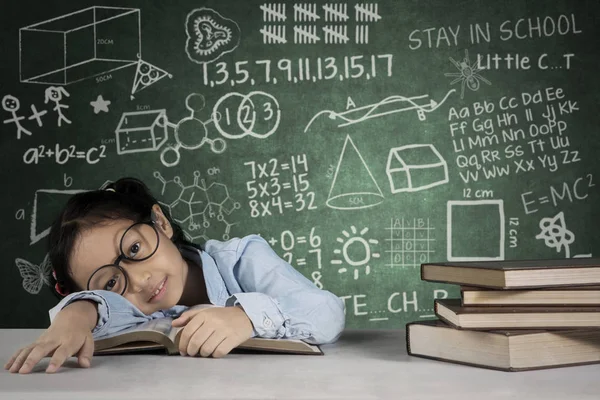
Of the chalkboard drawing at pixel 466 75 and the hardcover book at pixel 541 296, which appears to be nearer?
the hardcover book at pixel 541 296

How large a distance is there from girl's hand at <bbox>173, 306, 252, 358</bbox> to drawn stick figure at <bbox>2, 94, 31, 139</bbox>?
246cm

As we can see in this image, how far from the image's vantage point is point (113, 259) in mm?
1246

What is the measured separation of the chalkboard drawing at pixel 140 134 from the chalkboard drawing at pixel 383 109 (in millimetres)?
636

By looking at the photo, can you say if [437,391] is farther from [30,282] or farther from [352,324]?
[30,282]

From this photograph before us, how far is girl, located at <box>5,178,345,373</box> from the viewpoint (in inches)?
40.5

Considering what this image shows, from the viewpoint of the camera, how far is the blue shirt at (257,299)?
1.13 m

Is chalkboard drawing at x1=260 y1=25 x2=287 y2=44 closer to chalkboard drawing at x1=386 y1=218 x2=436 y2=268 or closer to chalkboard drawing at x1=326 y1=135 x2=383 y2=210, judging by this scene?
chalkboard drawing at x1=326 y1=135 x2=383 y2=210

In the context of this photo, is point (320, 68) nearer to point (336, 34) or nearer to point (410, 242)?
point (336, 34)

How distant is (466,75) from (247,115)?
3.19 ft

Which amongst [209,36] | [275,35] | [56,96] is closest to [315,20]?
[275,35]

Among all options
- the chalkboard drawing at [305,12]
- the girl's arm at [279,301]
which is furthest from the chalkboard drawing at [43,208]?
the girl's arm at [279,301]

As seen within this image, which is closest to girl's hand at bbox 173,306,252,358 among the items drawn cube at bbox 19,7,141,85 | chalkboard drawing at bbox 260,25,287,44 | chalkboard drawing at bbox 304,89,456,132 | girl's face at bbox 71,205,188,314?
girl's face at bbox 71,205,188,314

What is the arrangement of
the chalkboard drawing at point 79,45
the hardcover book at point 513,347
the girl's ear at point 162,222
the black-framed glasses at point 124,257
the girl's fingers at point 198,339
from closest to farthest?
1. the hardcover book at point 513,347
2. the girl's fingers at point 198,339
3. the black-framed glasses at point 124,257
4. the girl's ear at point 162,222
5. the chalkboard drawing at point 79,45

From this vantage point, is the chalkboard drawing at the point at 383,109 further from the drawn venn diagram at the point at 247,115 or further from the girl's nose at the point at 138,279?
the girl's nose at the point at 138,279
